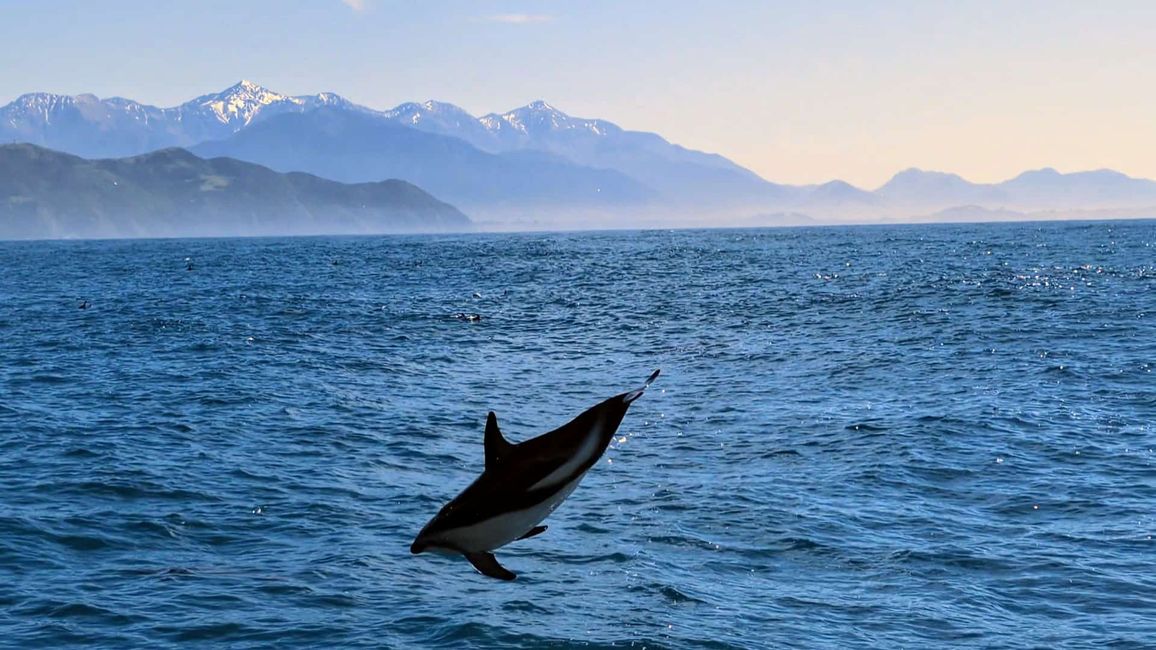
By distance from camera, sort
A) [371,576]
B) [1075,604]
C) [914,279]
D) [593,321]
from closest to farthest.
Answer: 1. [1075,604]
2. [371,576]
3. [593,321]
4. [914,279]

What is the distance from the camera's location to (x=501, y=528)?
775cm

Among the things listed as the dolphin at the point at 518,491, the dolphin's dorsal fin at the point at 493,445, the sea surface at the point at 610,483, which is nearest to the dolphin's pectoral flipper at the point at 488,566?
the dolphin at the point at 518,491

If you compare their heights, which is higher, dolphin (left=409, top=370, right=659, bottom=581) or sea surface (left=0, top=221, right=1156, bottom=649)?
dolphin (left=409, top=370, right=659, bottom=581)

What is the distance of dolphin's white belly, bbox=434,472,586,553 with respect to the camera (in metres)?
7.61

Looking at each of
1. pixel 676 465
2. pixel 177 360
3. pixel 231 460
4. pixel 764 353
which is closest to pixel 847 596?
pixel 676 465

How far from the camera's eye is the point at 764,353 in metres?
53.4

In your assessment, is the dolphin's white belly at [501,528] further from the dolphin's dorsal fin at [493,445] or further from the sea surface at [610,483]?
the sea surface at [610,483]

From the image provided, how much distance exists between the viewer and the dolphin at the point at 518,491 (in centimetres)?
745

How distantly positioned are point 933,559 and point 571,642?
27.6 feet

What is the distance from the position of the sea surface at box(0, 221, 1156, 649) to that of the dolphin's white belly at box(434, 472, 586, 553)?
445 inches

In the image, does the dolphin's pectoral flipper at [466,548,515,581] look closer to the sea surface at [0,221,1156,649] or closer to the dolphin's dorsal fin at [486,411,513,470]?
the dolphin's dorsal fin at [486,411,513,470]

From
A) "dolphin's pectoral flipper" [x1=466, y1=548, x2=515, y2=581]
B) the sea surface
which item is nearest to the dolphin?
"dolphin's pectoral flipper" [x1=466, y1=548, x2=515, y2=581]

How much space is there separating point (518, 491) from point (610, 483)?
22.5m

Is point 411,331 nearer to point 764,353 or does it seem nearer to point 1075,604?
point 764,353
